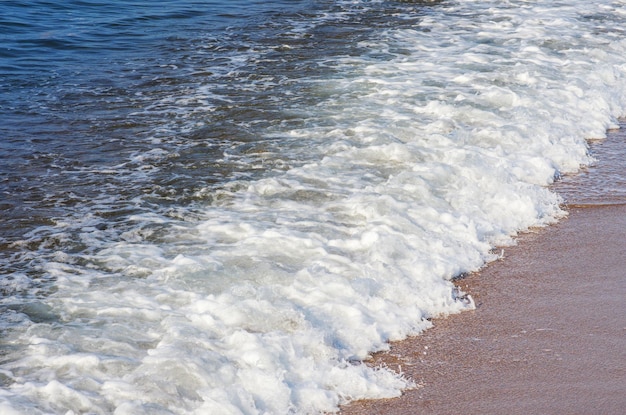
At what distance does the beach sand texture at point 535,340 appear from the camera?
12.7 ft

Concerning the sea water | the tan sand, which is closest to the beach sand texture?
the tan sand

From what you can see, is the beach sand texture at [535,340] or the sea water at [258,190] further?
the sea water at [258,190]

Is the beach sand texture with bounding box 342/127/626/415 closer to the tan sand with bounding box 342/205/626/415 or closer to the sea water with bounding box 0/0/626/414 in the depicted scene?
the tan sand with bounding box 342/205/626/415

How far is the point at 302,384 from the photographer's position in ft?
12.9

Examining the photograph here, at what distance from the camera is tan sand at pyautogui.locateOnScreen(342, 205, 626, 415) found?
152 inches

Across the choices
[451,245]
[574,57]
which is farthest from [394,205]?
[574,57]

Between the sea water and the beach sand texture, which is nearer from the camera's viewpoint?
the beach sand texture

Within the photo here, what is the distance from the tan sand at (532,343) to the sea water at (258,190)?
17 centimetres

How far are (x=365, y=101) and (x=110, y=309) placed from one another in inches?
184

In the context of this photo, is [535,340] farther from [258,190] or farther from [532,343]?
[258,190]

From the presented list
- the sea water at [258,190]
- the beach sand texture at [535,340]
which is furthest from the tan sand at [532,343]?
the sea water at [258,190]

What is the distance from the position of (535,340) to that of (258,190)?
2.62 metres

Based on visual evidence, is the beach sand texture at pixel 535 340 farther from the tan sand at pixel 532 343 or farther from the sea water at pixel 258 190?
the sea water at pixel 258 190

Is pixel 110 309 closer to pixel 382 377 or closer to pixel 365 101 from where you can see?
pixel 382 377
